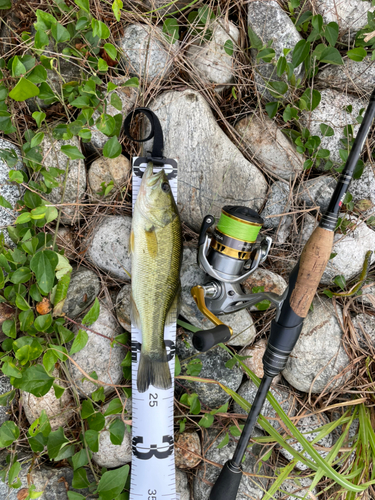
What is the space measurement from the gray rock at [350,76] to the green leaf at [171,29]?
1046 millimetres

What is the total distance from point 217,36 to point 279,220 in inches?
52.4

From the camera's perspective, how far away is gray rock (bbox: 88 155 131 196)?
225 centimetres

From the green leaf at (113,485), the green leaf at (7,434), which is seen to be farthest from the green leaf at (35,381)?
the green leaf at (113,485)

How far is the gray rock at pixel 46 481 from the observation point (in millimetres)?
2127

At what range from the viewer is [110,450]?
2.23 meters

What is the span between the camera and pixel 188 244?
7.68 feet

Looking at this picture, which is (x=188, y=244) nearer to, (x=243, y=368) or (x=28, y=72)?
(x=243, y=368)

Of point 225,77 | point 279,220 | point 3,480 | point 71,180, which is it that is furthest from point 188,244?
point 3,480

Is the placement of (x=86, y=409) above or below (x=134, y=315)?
below

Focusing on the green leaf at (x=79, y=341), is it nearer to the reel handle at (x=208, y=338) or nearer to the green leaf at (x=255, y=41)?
the reel handle at (x=208, y=338)

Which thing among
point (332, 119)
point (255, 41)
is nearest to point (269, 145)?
point (332, 119)

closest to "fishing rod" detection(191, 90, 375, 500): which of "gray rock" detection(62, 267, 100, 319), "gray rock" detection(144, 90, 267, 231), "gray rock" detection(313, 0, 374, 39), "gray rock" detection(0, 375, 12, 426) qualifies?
"gray rock" detection(144, 90, 267, 231)

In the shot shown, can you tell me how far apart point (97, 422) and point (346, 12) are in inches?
125

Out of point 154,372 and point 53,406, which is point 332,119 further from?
point 53,406
